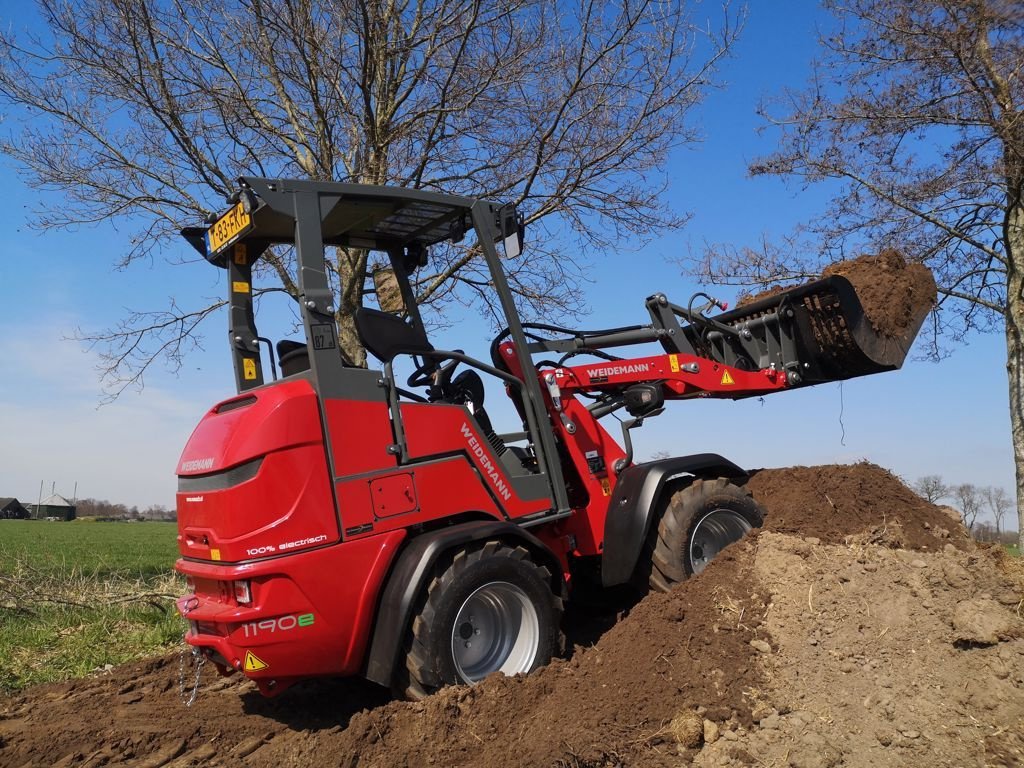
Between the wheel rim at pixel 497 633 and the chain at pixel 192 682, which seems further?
the chain at pixel 192 682

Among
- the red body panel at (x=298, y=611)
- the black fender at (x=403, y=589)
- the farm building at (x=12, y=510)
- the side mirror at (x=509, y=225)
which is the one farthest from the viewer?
the farm building at (x=12, y=510)

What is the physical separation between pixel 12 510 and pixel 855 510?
216 ft

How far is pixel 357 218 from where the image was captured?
4.96m

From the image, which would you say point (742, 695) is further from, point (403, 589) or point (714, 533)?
point (714, 533)

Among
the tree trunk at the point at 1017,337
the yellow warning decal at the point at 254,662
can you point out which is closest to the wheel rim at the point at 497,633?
the yellow warning decal at the point at 254,662

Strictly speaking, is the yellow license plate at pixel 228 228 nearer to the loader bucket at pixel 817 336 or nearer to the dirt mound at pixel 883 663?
the dirt mound at pixel 883 663

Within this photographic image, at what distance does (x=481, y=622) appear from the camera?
4.34m

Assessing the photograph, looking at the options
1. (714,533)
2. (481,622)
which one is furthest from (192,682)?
(714,533)

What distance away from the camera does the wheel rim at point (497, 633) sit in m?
4.24

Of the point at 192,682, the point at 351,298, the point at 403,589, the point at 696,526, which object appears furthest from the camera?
the point at 351,298

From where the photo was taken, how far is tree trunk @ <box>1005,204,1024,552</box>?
9.27 metres

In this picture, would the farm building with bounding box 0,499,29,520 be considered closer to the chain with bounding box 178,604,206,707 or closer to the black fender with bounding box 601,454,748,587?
the chain with bounding box 178,604,206,707

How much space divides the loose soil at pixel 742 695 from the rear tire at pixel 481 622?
0.25 m

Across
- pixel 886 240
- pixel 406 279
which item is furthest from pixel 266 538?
pixel 886 240
